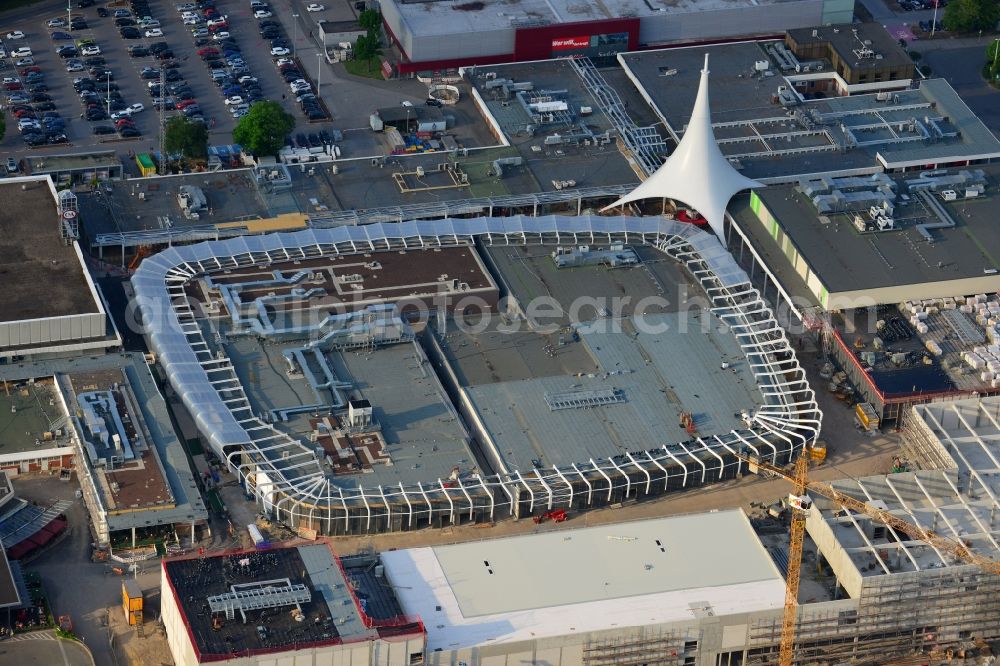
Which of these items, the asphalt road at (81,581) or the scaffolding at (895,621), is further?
the asphalt road at (81,581)

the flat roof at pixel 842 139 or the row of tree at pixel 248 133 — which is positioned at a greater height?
the row of tree at pixel 248 133

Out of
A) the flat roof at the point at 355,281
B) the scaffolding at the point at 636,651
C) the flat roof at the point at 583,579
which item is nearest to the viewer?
the scaffolding at the point at 636,651

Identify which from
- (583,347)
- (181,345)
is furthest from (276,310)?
(583,347)

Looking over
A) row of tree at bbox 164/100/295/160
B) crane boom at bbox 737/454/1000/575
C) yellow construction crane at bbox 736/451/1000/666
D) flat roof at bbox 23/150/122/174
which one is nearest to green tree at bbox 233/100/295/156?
row of tree at bbox 164/100/295/160

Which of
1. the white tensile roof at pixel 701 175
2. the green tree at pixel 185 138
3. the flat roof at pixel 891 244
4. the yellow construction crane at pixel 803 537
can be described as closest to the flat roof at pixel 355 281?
the white tensile roof at pixel 701 175

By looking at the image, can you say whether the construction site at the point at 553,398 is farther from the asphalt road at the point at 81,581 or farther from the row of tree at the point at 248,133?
the row of tree at the point at 248,133

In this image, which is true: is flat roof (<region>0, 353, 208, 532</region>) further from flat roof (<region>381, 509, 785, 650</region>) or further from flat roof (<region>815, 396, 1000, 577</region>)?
flat roof (<region>815, 396, 1000, 577</region>)
